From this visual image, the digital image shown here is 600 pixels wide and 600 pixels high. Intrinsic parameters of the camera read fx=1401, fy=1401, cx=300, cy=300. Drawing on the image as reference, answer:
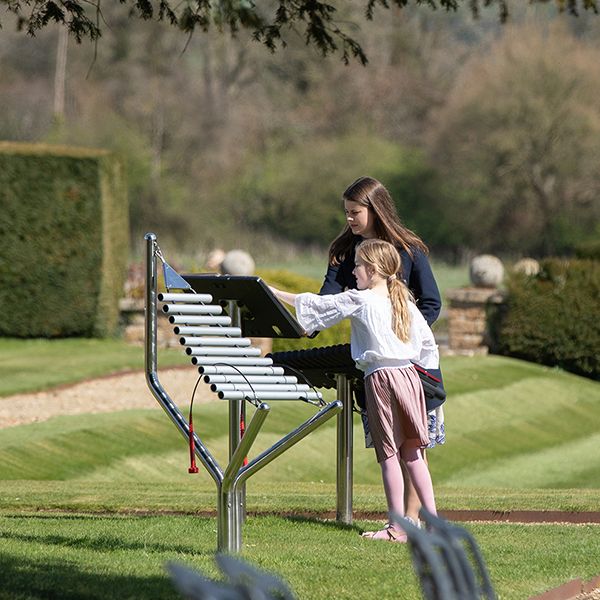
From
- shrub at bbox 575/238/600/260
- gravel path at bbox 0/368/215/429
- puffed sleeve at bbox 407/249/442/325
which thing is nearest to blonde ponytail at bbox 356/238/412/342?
puffed sleeve at bbox 407/249/442/325

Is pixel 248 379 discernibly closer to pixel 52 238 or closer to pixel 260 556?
pixel 260 556

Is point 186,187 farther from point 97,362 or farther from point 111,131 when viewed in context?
point 97,362

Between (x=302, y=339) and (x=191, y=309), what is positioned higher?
(x=191, y=309)

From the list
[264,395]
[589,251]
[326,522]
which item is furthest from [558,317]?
[264,395]

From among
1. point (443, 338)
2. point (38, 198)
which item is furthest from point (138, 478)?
point (443, 338)

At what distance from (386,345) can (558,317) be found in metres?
14.4

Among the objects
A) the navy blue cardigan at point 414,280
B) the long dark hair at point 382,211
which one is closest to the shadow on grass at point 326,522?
the navy blue cardigan at point 414,280

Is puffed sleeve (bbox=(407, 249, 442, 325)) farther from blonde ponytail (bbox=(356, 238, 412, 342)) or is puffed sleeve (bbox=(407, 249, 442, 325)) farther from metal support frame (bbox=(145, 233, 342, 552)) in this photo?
metal support frame (bbox=(145, 233, 342, 552))

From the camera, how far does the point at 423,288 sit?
7.01 metres

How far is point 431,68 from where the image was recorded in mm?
68875

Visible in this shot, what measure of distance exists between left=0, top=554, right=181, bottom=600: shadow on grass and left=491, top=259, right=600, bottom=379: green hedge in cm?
1535

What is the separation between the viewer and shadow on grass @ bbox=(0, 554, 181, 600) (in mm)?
5410

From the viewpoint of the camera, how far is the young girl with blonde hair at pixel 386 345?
660 centimetres

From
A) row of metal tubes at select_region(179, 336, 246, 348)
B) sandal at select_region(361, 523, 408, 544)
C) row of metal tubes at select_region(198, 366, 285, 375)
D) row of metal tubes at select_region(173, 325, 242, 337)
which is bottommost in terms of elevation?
sandal at select_region(361, 523, 408, 544)
